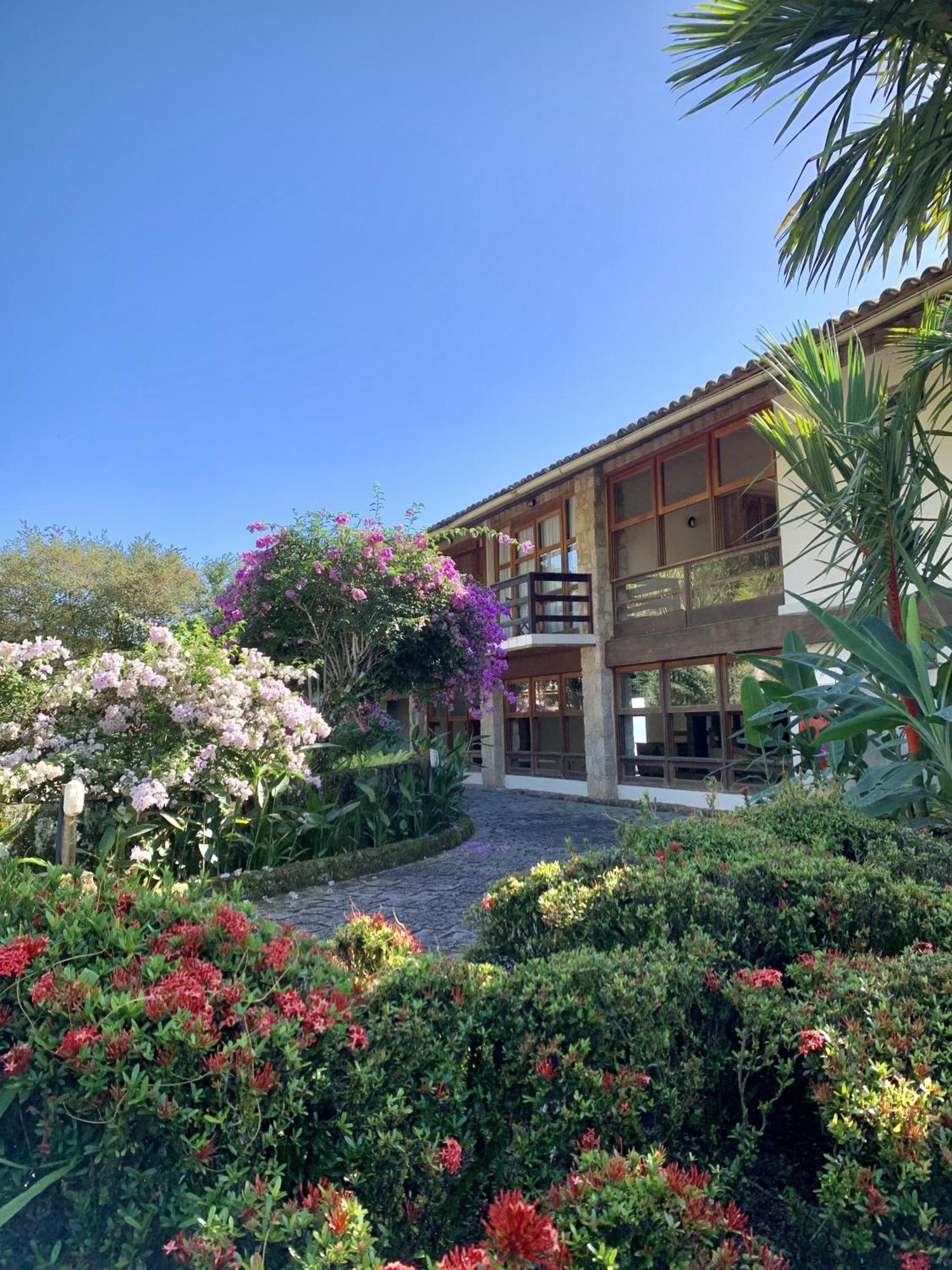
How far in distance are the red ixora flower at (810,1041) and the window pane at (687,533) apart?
11.0 meters

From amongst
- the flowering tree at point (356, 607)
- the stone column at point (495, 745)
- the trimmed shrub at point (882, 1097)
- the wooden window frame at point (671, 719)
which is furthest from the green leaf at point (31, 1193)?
the stone column at point (495, 745)

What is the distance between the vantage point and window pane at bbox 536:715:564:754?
1512 centimetres

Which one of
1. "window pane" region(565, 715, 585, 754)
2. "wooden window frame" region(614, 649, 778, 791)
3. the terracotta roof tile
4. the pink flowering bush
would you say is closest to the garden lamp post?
the pink flowering bush

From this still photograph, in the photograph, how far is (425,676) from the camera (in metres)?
11.5

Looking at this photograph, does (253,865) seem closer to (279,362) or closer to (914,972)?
(914,972)

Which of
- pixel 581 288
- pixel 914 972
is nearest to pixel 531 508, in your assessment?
pixel 581 288

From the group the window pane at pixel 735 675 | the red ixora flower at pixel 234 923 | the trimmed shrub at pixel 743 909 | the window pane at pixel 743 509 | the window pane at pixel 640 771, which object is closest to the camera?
the red ixora flower at pixel 234 923

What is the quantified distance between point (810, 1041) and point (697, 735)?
10.5m

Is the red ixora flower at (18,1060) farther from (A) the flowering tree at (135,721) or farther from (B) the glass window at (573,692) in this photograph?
(B) the glass window at (573,692)

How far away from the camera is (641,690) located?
13.0m

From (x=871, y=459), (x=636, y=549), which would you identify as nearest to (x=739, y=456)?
(x=636, y=549)

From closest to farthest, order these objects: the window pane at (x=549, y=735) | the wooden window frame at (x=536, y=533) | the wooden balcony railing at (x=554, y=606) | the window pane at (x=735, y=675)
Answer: the window pane at (x=735, y=675) < the wooden balcony railing at (x=554, y=606) < the wooden window frame at (x=536, y=533) < the window pane at (x=549, y=735)

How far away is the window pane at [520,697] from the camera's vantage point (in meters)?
16.1

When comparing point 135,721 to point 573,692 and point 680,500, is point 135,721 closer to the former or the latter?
point 680,500
